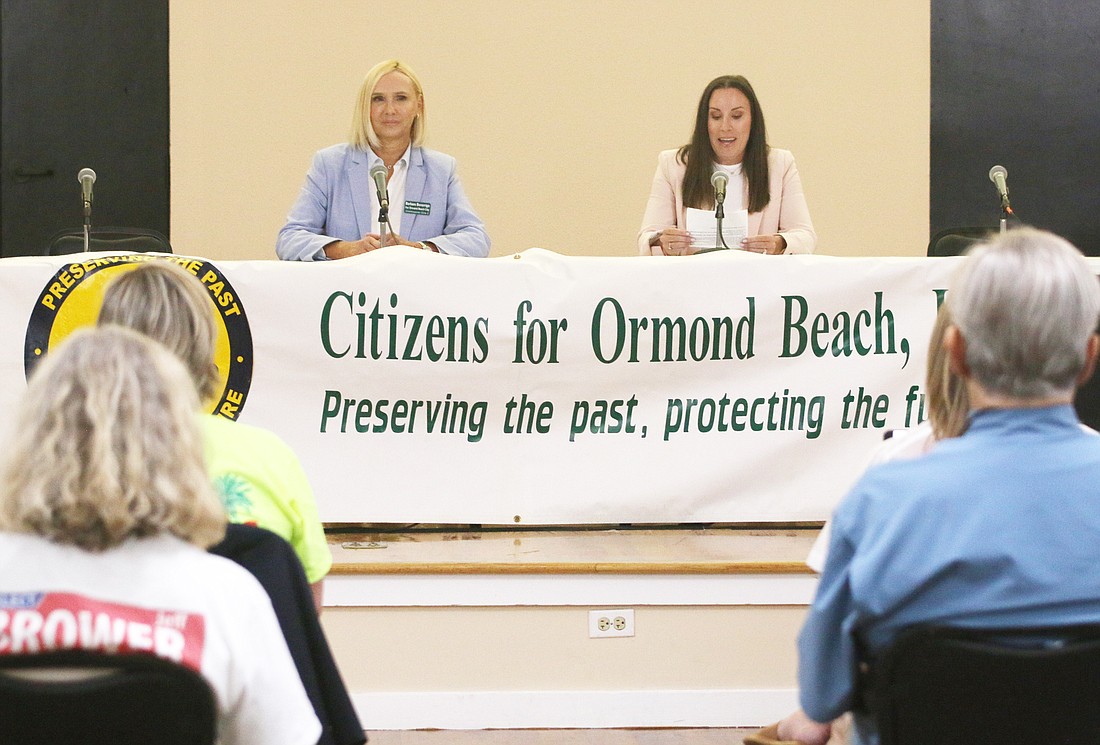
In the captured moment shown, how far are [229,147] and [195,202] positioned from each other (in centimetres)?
30

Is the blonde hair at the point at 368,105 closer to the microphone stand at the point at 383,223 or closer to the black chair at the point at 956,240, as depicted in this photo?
the microphone stand at the point at 383,223

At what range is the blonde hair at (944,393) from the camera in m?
1.50

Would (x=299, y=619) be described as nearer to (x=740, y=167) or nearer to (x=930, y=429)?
(x=930, y=429)

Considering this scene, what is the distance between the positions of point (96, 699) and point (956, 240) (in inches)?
137

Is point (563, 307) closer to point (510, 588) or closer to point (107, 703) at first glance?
point (510, 588)

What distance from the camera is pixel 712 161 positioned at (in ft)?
13.0

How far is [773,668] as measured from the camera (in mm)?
2869

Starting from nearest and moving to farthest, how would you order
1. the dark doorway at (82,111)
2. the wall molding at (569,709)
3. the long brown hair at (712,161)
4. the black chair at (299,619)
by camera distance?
the black chair at (299,619) → the wall molding at (569,709) → the long brown hair at (712,161) → the dark doorway at (82,111)

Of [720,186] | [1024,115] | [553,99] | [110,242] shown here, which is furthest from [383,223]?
[1024,115]

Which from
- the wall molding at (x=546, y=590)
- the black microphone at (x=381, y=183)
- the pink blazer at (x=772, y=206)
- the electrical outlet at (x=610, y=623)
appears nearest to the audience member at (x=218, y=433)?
the wall molding at (x=546, y=590)

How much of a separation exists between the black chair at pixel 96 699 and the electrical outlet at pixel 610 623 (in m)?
1.78

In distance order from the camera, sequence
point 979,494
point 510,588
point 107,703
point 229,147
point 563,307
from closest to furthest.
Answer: point 107,703 → point 979,494 → point 510,588 → point 563,307 → point 229,147

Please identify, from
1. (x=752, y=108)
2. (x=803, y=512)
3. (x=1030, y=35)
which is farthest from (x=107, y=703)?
(x=1030, y=35)

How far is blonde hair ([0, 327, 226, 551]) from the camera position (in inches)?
45.5
